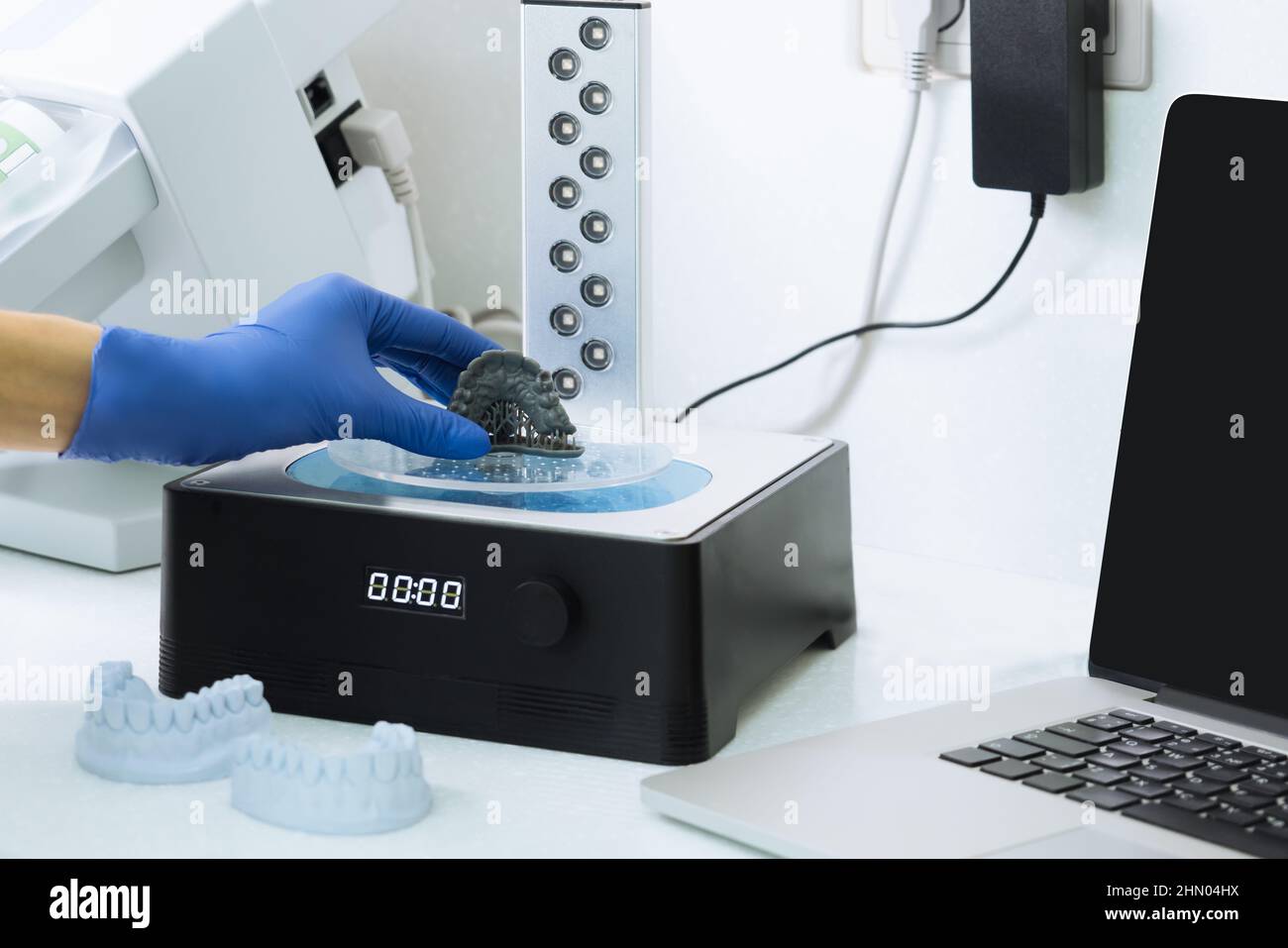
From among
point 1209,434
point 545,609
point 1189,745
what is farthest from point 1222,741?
point 545,609

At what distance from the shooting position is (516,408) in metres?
0.80

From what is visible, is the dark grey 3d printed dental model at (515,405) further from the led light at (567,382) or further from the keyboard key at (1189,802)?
the keyboard key at (1189,802)

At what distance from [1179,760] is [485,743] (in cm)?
29

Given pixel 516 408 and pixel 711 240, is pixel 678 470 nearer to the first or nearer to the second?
pixel 516 408

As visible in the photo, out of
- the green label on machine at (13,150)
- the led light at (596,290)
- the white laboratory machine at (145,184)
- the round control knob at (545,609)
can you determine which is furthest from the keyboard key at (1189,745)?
the green label on machine at (13,150)

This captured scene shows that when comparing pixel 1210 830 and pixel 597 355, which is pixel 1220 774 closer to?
pixel 1210 830

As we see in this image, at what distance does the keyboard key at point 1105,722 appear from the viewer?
669mm

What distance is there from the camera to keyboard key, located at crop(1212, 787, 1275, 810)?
1.93 feet

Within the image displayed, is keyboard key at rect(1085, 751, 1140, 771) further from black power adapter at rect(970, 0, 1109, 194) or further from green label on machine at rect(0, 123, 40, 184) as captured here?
green label on machine at rect(0, 123, 40, 184)

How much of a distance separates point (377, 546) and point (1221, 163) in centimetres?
41

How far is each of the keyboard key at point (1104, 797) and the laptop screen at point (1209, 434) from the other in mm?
111

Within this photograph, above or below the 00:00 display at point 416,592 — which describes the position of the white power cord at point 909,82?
above

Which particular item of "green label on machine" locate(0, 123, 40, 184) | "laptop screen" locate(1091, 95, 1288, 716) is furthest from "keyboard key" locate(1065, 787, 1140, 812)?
"green label on machine" locate(0, 123, 40, 184)

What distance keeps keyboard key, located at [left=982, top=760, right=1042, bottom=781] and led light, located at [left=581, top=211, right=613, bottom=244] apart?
338 millimetres
